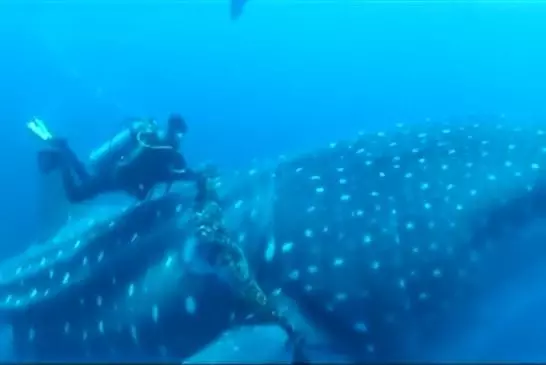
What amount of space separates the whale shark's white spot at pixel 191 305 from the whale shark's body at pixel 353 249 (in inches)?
0.4

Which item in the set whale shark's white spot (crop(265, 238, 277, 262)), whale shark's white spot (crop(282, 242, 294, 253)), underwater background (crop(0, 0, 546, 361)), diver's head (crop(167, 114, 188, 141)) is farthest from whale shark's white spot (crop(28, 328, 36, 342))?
underwater background (crop(0, 0, 546, 361))

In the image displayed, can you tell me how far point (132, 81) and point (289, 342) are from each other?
31.0 meters

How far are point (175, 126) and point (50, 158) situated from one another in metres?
2.05

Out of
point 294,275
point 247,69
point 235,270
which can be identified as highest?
point 235,270

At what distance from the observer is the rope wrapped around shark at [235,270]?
568 cm

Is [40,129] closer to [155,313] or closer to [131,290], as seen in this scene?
[131,290]

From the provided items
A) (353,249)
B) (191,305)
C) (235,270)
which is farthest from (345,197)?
(191,305)

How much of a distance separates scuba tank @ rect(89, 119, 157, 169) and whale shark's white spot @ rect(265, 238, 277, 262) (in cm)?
208

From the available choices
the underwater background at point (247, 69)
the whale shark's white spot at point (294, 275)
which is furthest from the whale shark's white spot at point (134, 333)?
the underwater background at point (247, 69)

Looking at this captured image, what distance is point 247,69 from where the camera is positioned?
3350 cm

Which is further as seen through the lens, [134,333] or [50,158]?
[50,158]

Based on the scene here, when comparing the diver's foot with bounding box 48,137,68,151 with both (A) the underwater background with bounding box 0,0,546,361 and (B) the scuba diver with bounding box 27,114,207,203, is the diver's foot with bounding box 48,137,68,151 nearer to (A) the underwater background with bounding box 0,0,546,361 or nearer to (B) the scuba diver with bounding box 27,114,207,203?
(B) the scuba diver with bounding box 27,114,207,203

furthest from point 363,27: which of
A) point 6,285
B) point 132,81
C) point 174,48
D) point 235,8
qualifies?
point 6,285

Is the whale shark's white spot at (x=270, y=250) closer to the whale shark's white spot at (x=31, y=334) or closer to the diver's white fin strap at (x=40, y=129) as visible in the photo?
the whale shark's white spot at (x=31, y=334)
